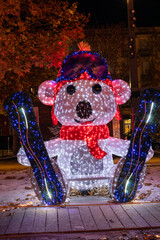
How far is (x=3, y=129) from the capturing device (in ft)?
88.9

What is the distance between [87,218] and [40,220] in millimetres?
717

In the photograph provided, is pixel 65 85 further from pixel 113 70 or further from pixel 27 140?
pixel 113 70

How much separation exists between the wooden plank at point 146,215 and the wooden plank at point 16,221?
189 cm

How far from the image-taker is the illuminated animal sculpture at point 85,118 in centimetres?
580

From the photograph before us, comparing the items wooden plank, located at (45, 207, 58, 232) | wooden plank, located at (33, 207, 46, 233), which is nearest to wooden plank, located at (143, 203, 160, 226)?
wooden plank, located at (45, 207, 58, 232)

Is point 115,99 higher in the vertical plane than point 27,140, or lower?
higher

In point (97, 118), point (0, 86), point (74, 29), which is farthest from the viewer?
point (0, 86)

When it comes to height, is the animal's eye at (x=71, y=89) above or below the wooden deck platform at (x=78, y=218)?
above

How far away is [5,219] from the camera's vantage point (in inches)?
194

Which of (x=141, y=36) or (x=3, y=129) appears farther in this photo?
(x=141, y=36)

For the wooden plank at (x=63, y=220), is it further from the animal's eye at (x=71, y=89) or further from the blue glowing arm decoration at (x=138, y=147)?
the animal's eye at (x=71, y=89)

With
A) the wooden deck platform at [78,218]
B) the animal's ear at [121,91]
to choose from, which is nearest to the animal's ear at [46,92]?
the animal's ear at [121,91]

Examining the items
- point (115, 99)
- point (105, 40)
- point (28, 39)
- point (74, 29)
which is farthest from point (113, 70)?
point (115, 99)

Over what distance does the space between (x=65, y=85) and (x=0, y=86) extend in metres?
9.09
